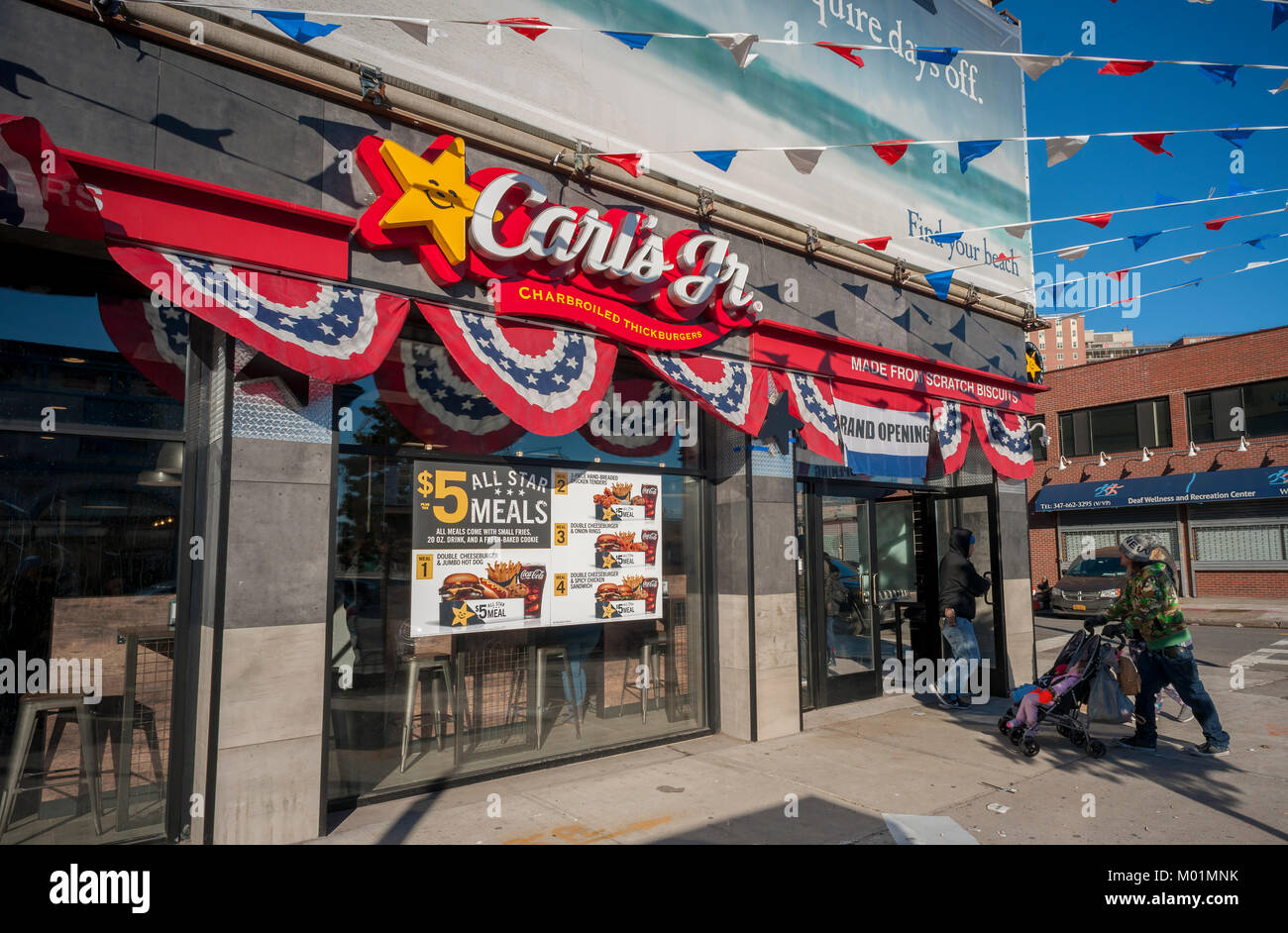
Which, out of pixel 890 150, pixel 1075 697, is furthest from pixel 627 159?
pixel 1075 697

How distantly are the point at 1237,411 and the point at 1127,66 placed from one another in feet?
79.4

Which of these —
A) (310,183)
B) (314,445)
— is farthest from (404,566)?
(310,183)

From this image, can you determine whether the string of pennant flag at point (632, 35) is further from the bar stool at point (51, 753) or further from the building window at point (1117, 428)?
the building window at point (1117, 428)

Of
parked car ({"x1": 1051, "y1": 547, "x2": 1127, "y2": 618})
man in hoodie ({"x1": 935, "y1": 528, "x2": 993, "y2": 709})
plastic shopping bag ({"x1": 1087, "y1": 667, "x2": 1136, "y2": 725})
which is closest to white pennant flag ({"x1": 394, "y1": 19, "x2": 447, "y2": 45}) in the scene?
man in hoodie ({"x1": 935, "y1": 528, "x2": 993, "y2": 709})

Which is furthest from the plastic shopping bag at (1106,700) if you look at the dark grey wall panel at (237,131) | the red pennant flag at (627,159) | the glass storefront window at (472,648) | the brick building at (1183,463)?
the brick building at (1183,463)

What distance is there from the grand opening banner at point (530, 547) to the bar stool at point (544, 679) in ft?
0.85

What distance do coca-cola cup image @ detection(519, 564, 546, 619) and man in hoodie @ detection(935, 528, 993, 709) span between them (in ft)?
16.9

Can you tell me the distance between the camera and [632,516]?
24.6 feet

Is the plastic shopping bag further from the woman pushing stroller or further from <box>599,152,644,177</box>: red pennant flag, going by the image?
<box>599,152,644,177</box>: red pennant flag

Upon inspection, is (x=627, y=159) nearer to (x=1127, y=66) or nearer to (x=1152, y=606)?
(x=1127, y=66)

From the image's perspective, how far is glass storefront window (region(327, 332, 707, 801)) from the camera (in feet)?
19.3

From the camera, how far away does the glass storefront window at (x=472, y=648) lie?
232 inches

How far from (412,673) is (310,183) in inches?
146
